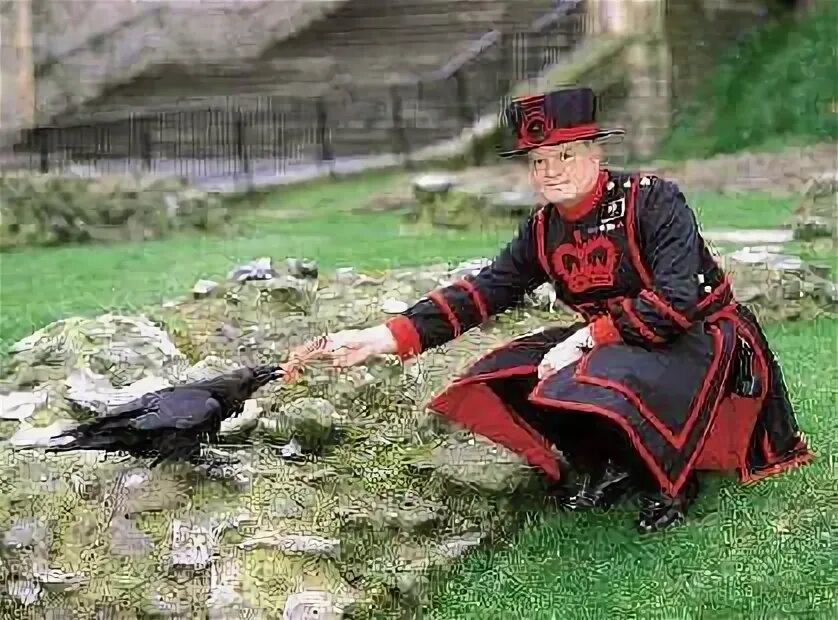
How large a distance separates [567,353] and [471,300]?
41 cm

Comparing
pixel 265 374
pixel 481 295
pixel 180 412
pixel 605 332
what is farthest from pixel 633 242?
pixel 180 412

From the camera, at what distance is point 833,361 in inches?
225

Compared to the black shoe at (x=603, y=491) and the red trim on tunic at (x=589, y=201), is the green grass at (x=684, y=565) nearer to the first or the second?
the black shoe at (x=603, y=491)

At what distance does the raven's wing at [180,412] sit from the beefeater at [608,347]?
0.38 meters

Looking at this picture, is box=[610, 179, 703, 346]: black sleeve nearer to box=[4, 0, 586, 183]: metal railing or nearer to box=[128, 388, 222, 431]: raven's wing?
box=[128, 388, 222, 431]: raven's wing

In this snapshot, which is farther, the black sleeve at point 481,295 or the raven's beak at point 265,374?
the black sleeve at point 481,295

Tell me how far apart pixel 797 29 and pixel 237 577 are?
14.5 metres

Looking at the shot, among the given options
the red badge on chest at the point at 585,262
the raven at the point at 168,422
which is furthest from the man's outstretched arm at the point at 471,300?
the raven at the point at 168,422

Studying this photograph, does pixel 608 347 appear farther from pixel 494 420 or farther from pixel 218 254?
pixel 218 254

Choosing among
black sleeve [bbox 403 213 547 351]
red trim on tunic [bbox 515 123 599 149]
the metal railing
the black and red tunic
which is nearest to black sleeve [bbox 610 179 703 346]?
the black and red tunic

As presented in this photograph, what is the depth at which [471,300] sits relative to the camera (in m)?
4.07

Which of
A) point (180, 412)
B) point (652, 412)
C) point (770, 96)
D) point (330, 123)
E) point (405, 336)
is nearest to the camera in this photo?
point (652, 412)

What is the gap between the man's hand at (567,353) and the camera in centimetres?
375

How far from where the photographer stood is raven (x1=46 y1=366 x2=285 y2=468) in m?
3.69
